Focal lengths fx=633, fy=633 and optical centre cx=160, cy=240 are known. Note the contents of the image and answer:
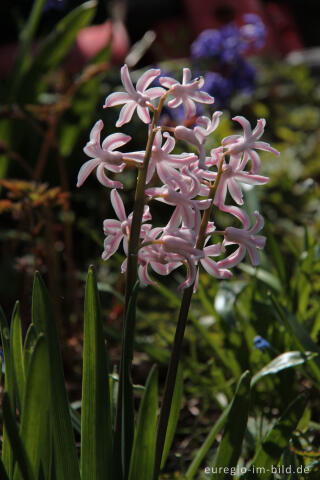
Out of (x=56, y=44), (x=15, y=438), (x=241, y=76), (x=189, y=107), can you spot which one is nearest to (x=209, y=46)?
(x=241, y=76)

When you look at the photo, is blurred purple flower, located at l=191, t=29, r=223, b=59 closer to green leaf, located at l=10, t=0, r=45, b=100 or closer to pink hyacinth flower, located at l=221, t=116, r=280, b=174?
green leaf, located at l=10, t=0, r=45, b=100

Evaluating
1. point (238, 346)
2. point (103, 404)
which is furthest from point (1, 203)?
point (103, 404)

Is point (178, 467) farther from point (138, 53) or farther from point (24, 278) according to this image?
point (138, 53)

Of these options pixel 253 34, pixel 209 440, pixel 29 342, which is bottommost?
pixel 209 440

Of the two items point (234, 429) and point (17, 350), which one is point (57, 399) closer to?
point (17, 350)

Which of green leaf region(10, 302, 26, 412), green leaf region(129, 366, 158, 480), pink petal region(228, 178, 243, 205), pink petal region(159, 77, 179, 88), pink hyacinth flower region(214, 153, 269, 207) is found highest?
pink petal region(159, 77, 179, 88)

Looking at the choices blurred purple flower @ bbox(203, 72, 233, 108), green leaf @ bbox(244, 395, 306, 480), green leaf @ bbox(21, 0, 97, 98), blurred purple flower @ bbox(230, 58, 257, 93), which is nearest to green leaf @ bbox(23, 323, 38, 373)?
green leaf @ bbox(244, 395, 306, 480)
